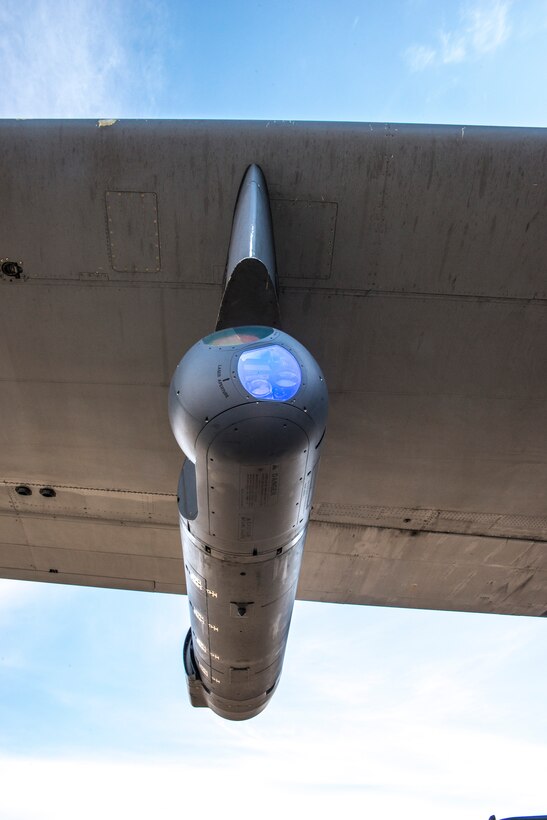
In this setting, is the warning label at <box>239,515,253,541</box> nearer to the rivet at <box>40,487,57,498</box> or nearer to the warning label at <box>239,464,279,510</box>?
the warning label at <box>239,464,279,510</box>

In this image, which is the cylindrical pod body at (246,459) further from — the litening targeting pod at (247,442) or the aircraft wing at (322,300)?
the aircraft wing at (322,300)

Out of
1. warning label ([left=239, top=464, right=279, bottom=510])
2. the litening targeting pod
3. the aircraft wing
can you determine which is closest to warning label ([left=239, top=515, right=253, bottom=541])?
the litening targeting pod

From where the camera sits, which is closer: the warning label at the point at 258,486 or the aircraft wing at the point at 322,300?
the warning label at the point at 258,486

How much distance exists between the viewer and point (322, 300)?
14.3ft

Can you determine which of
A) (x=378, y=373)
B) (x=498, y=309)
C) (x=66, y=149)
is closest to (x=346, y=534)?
(x=378, y=373)

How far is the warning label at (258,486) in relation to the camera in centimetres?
283

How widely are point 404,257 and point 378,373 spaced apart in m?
1.17

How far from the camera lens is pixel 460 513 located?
5973 mm

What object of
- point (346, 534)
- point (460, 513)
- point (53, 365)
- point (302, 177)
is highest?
point (302, 177)

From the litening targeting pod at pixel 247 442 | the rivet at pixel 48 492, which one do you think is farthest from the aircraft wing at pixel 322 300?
the litening targeting pod at pixel 247 442

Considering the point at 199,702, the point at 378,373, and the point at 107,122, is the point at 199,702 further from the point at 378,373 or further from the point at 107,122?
the point at 107,122

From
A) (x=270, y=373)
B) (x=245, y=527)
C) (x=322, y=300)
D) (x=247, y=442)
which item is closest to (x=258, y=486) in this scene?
(x=247, y=442)

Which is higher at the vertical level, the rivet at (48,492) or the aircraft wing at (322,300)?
the aircraft wing at (322,300)

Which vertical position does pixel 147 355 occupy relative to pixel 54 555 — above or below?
above
